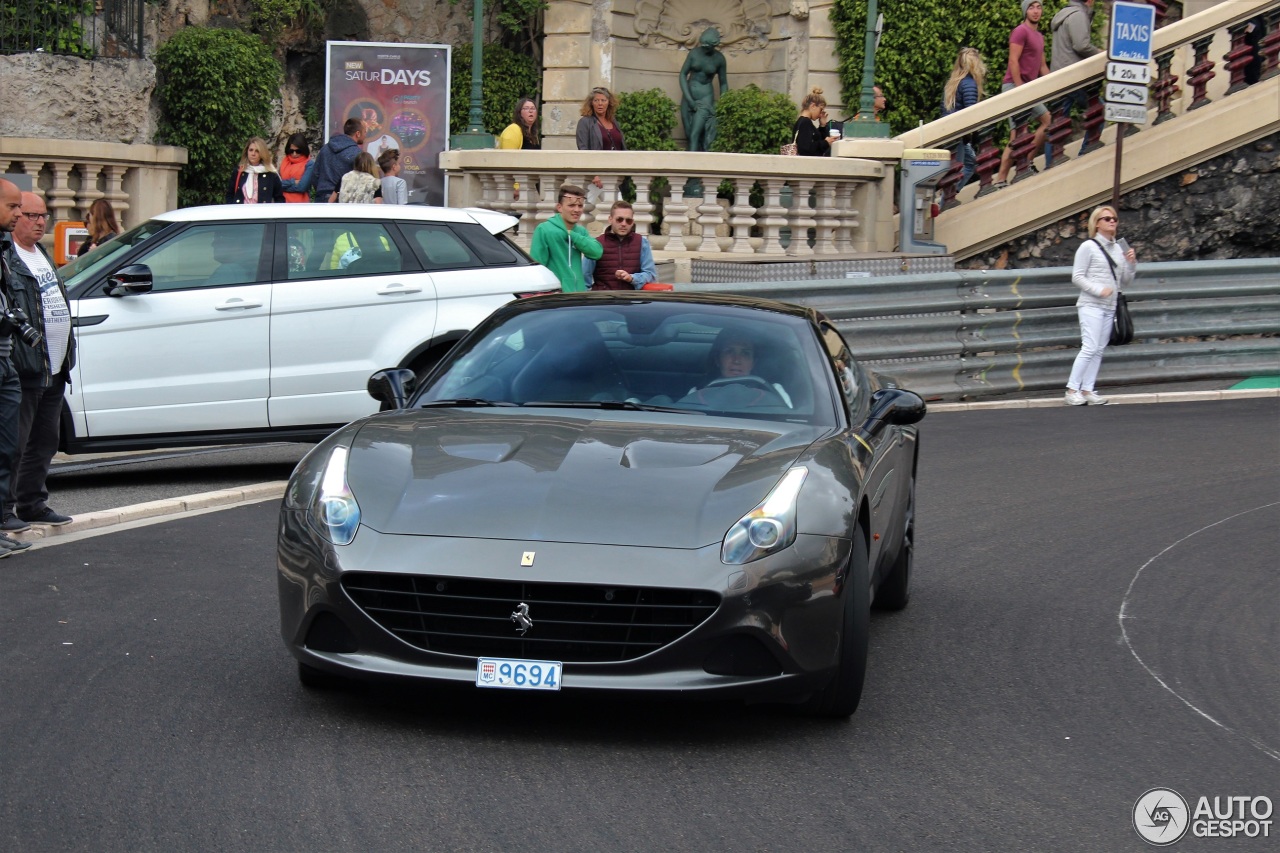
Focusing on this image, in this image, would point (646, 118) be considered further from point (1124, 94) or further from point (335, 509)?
point (335, 509)

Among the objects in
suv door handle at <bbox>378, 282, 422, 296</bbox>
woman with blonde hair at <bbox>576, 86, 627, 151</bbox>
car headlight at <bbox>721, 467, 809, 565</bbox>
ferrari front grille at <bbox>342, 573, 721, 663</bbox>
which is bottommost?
ferrari front grille at <bbox>342, 573, 721, 663</bbox>

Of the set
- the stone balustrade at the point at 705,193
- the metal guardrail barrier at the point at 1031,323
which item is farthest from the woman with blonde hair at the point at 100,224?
the metal guardrail barrier at the point at 1031,323

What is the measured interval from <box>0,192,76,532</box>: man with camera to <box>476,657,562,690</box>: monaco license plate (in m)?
3.98

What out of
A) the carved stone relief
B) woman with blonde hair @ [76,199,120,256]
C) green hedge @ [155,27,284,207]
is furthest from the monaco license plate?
the carved stone relief

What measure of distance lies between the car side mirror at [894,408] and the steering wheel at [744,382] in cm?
42

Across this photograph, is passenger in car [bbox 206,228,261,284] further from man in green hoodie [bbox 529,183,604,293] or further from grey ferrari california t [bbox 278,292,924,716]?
grey ferrari california t [bbox 278,292,924,716]

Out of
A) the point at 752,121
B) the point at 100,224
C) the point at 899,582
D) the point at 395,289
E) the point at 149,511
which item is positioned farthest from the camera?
the point at 752,121

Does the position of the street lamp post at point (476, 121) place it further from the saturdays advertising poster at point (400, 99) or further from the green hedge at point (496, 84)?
the green hedge at point (496, 84)

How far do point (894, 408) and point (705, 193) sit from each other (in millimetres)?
11527

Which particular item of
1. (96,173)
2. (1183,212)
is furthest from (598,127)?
(1183,212)

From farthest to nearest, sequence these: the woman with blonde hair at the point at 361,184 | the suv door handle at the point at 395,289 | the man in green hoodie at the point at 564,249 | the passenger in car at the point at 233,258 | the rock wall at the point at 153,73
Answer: the rock wall at the point at 153,73 < the woman with blonde hair at the point at 361,184 < the man in green hoodie at the point at 564,249 < the suv door handle at the point at 395,289 < the passenger in car at the point at 233,258

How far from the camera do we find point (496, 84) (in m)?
27.7

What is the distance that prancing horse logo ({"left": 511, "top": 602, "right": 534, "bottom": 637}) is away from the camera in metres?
5.17

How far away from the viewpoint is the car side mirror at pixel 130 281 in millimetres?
10156
